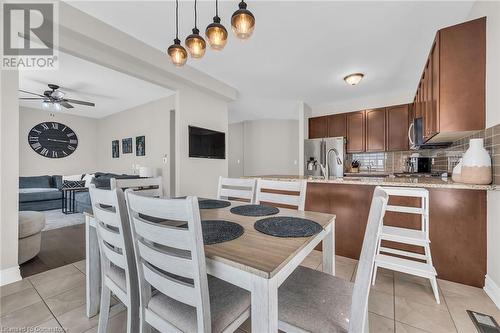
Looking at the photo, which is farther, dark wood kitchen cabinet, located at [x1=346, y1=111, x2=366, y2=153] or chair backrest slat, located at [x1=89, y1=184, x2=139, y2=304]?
dark wood kitchen cabinet, located at [x1=346, y1=111, x2=366, y2=153]

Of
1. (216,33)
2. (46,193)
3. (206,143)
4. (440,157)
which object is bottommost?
(46,193)

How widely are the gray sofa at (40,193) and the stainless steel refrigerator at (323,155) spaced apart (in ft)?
18.9

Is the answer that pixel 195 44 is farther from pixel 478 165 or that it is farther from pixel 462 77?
pixel 478 165

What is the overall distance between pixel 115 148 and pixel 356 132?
604cm

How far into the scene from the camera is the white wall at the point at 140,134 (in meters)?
4.55

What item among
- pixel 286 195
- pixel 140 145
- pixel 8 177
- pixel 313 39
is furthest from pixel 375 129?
pixel 8 177

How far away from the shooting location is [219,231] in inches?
43.3

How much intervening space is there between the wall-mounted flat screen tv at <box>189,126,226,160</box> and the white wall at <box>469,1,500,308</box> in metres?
3.34

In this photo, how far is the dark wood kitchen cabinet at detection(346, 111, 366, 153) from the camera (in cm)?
442

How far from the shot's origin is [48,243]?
2.82 meters

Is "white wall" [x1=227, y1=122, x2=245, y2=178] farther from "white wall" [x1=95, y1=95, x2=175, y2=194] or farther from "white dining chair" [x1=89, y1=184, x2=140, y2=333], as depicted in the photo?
"white dining chair" [x1=89, y1=184, x2=140, y2=333]

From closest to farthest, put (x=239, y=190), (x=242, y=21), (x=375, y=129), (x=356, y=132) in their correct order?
(x=242, y=21) → (x=239, y=190) → (x=375, y=129) → (x=356, y=132)

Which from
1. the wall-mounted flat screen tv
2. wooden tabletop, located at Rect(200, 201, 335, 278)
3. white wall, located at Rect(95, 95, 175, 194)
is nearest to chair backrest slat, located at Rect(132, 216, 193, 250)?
wooden tabletop, located at Rect(200, 201, 335, 278)

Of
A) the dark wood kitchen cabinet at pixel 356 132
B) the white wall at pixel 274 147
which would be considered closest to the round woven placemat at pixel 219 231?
the dark wood kitchen cabinet at pixel 356 132
